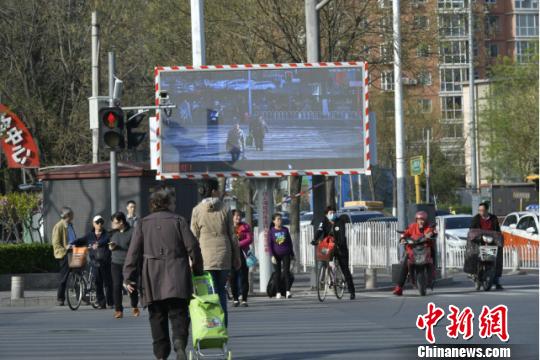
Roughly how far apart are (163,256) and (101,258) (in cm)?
1078

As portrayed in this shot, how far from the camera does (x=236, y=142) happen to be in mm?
26312

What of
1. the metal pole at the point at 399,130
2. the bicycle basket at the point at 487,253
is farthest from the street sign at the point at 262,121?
the metal pole at the point at 399,130

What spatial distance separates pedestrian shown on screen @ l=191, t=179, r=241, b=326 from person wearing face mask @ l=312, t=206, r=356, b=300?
899 centimetres

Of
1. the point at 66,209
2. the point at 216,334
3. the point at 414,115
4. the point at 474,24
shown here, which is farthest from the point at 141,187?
Answer: the point at 414,115

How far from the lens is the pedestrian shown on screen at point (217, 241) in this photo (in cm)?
1609

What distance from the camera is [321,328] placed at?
18.4m

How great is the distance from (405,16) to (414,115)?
46.2 metres

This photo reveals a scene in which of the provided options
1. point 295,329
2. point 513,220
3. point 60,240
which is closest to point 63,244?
point 60,240

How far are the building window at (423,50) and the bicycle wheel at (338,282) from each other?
10.6 meters

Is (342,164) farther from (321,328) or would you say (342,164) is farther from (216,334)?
(216,334)

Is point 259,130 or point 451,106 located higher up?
point 451,106


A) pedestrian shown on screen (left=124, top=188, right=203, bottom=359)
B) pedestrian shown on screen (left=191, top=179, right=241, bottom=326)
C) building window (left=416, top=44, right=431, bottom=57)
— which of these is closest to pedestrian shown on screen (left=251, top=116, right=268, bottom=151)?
building window (left=416, top=44, right=431, bottom=57)

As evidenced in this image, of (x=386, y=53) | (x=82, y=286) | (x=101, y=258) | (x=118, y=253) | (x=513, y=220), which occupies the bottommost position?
(x=82, y=286)

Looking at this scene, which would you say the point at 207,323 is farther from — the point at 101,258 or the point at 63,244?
the point at 63,244
